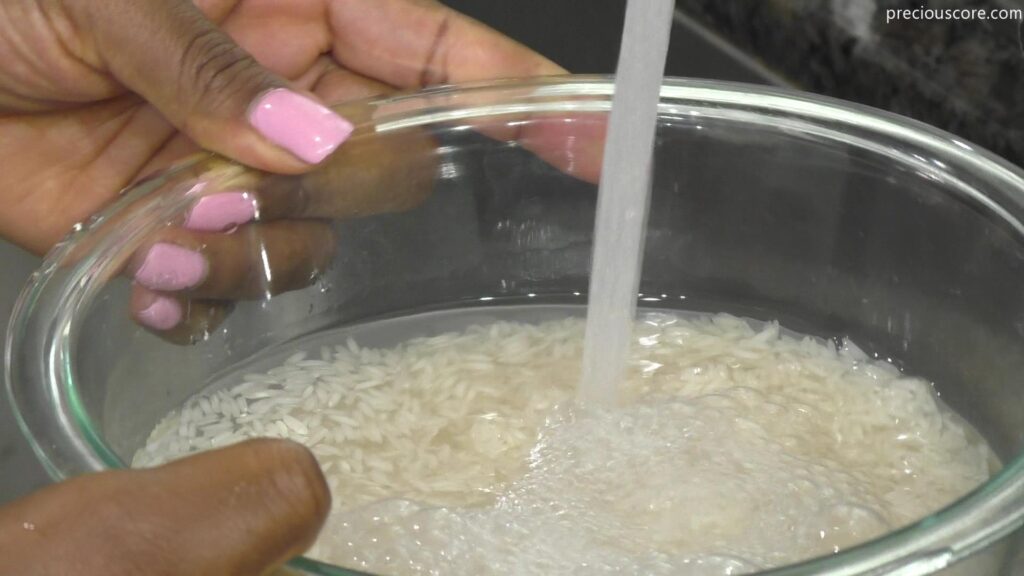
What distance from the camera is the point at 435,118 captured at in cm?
65

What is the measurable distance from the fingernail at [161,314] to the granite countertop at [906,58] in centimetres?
42

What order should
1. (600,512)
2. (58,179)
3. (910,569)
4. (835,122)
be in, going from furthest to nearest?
1. (58,179)
2. (835,122)
3. (600,512)
4. (910,569)

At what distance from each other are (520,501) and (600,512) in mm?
36

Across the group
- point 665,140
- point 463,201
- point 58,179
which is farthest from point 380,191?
point 58,179

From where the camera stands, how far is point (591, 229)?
664 mm

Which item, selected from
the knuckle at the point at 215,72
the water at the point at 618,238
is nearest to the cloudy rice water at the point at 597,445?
the water at the point at 618,238

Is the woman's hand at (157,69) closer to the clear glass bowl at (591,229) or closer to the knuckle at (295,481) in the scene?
the clear glass bowl at (591,229)

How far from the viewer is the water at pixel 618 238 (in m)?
0.57

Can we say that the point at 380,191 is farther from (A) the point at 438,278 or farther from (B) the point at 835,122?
(B) the point at 835,122

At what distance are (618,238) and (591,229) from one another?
0.07 meters

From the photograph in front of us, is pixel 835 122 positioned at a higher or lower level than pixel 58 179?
higher

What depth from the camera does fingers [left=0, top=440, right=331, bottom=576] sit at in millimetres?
335

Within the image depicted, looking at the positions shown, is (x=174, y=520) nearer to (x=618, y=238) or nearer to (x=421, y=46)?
(x=618, y=238)

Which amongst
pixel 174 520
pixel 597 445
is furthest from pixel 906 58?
pixel 174 520
